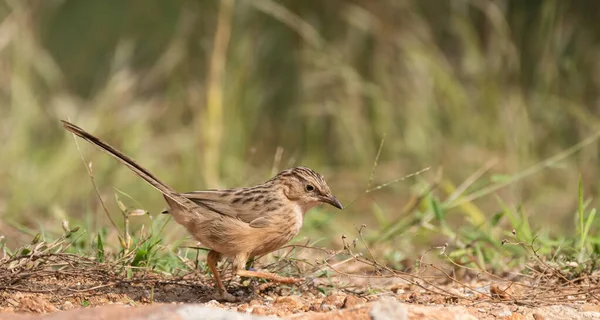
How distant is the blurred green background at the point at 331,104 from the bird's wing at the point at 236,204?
2.37 m

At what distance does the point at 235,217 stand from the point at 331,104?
5108 mm

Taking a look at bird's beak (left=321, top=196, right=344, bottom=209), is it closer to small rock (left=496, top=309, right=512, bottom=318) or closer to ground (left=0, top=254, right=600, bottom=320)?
ground (left=0, top=254, right=600, bottom=320)

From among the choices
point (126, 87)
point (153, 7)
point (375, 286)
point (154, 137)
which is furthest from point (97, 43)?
point (375, 286)

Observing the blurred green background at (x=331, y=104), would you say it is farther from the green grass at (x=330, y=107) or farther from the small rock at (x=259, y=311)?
the small rock at (x=259, y=311)

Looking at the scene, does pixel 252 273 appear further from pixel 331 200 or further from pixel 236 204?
pixel 331 200

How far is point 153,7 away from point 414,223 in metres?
6.89

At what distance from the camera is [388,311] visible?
4.41 meters

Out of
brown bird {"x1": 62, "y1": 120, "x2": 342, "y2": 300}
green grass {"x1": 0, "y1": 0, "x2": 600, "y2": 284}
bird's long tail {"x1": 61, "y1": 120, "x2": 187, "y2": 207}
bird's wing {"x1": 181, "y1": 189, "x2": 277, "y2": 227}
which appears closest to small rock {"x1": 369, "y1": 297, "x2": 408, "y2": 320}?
brown bird {"x1": 62, "y1": 120, "x2": 342, "y2": 300}

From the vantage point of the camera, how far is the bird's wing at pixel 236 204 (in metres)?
5.60

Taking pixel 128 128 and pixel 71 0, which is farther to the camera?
pixel 71 0

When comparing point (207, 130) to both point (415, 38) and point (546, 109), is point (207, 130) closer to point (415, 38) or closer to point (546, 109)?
point (415, 38)

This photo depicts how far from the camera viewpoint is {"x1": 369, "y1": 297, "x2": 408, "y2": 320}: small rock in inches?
173

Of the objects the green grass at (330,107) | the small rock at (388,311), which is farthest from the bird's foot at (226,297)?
the green grass at (330,107)

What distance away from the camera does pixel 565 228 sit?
8.30 meters
